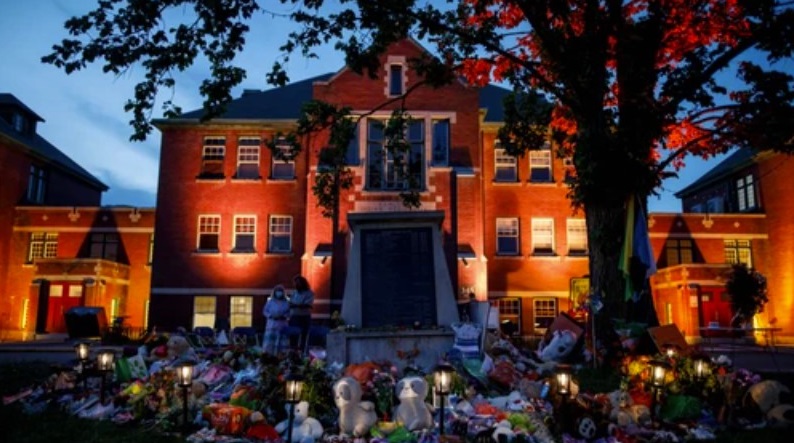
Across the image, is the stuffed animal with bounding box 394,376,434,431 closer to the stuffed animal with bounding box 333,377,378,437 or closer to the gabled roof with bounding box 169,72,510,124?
the stuffed animal with bounding box 333,377,378,437

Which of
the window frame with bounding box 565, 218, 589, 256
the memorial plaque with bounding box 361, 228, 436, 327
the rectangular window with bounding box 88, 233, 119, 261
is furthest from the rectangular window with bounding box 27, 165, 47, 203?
the window frame with bounding box 565, 218, 589, 256

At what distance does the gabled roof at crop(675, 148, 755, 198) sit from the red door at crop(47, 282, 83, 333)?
1393 inches

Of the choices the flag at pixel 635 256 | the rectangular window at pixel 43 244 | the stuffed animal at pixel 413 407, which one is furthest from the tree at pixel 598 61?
the rectangular window at pixel 43 244

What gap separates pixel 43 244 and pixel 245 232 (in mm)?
11735

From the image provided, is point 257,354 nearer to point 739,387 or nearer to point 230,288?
point 739,387

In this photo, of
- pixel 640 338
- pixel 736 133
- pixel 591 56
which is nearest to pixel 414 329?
pixel 640 338

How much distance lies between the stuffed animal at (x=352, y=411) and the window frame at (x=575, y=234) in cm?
2462

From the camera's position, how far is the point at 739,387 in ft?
30.0

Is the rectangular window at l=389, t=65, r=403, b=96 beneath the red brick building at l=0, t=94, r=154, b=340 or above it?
above

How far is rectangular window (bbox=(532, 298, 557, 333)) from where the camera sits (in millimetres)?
30359

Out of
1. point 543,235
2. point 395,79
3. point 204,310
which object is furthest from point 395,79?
point 204,310

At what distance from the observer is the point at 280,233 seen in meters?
30.5

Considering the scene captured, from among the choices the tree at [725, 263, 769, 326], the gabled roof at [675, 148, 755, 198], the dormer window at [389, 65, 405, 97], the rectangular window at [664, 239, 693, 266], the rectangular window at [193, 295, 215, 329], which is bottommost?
the rectangular window at [193, 295, 215, 329]

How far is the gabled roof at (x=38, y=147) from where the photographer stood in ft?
113
